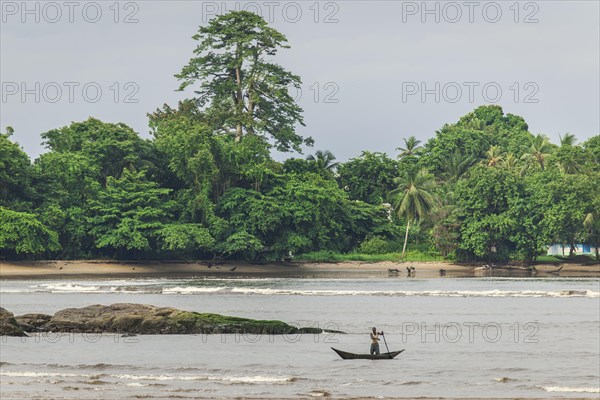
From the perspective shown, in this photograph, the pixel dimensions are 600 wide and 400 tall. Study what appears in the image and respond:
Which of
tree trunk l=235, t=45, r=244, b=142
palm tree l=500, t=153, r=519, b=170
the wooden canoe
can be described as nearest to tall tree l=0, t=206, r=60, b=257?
tree trunk l=235, t=45, r=244, b=142

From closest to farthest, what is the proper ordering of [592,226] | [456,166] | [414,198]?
[592,226]
[414,198]
[456,166]

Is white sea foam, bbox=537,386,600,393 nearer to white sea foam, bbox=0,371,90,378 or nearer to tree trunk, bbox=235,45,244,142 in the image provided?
white sea foam, bbox=0,371,90,378

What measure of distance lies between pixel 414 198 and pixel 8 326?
7224cm

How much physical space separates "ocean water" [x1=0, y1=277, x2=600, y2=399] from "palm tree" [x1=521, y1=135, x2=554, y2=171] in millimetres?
53757

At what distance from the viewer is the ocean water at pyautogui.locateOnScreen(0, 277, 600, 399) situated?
104 feet

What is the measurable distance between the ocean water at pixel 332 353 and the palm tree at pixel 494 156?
52.4 m

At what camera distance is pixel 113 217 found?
99875mm

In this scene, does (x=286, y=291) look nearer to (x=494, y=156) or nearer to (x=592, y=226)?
(x=592, y=226)

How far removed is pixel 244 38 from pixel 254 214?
27.8m

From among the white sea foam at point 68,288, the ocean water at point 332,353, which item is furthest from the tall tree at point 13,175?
the ocean water at point 332,353

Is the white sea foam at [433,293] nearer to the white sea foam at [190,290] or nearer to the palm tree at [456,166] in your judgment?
the white sea foam at [190,290]

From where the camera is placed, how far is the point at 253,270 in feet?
344

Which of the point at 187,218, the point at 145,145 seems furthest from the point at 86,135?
the point at 187,218

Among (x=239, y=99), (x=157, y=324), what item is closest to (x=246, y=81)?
(x=239, y=99)
